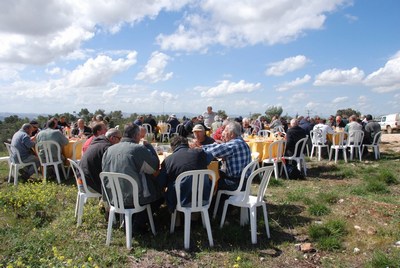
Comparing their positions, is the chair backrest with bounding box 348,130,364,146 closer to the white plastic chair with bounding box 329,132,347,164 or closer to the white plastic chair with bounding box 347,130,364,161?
the white plastic chair with bounding box 347,130,364,161

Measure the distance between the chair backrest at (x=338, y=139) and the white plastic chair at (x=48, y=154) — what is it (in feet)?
24.5

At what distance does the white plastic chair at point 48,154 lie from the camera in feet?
22.1

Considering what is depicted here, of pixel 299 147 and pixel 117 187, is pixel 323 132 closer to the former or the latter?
pixel 299 147

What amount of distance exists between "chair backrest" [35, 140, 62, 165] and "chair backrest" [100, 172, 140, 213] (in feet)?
11.6

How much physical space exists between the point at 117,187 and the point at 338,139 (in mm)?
8099

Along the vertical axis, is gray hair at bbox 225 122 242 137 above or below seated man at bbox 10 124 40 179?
above

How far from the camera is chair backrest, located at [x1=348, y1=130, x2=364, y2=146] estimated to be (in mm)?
9852

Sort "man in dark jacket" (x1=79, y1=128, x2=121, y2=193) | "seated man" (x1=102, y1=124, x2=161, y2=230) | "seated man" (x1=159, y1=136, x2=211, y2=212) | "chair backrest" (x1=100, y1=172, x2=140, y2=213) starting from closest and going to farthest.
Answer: "chair backrest" (x1=100, y1=172, x2=140, y2=213)
"seated man" (x1=102, y1=124, x2=161, y2=230)
"seated man" (x1=159, y1=136, x2=211, y2=212)
"man in dark jacket" (x1=79, y1=128, x2=121, y2=193)

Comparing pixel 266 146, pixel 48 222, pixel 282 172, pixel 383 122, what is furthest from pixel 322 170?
pixel 383 122

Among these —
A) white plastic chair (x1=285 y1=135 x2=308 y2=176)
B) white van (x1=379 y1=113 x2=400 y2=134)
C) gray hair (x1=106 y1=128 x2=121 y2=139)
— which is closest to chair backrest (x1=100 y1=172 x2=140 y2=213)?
gray hair (x1=106 y1=128 x2=121 y2=139)

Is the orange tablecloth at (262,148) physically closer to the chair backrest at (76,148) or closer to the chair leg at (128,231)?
the chair backrest at (76,148)

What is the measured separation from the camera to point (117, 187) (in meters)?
3.63

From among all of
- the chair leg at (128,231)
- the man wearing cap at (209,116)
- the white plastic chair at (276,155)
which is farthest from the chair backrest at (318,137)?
the chair leg at (128,231)

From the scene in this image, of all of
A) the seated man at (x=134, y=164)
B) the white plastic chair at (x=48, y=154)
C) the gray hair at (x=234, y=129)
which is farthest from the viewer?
the white plastic chair at (x=48, y=154)
